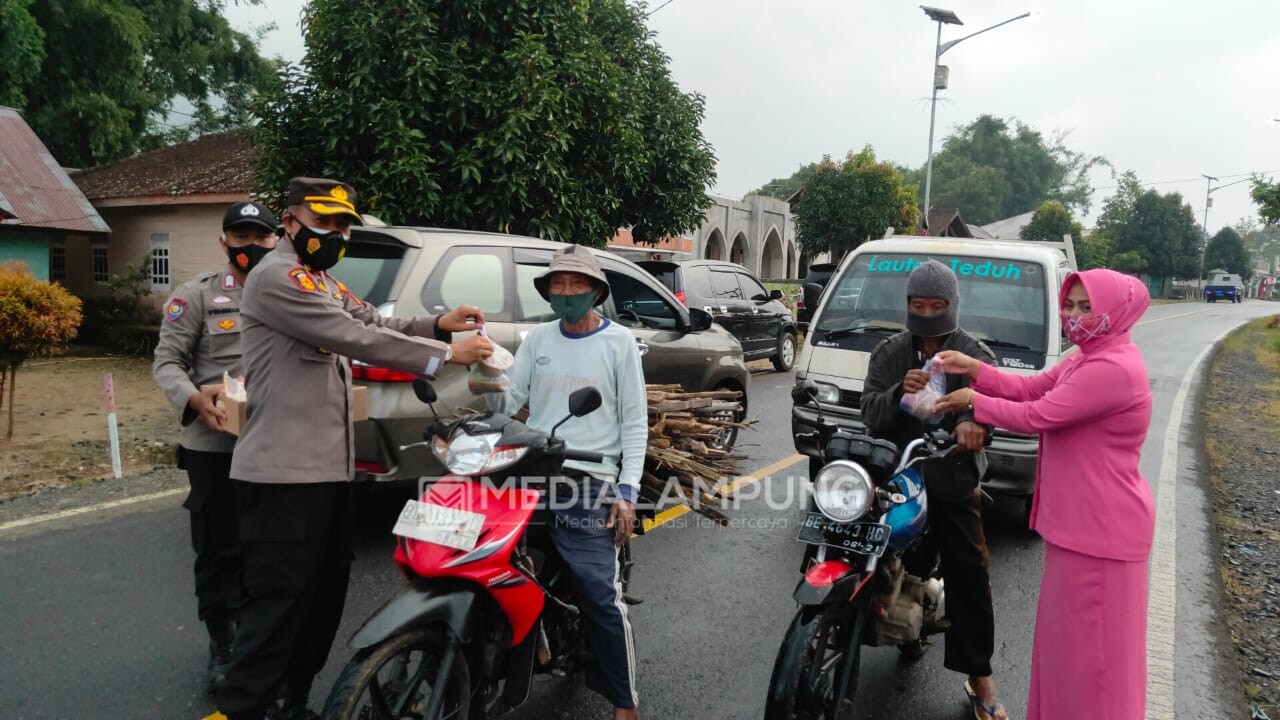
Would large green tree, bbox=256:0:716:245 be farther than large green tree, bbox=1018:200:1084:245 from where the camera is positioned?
No

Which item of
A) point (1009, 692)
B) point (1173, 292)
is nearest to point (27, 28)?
point (1009, 692)

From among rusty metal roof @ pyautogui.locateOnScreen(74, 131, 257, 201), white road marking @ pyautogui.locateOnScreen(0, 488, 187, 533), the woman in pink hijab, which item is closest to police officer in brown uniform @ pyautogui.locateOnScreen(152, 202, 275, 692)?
white road marking @ pyautogui.locateOnScreen(0, 488, 187, 533)

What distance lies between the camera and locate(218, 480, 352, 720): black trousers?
8.37 feet

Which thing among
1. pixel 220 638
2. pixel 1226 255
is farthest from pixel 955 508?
pixel 1226 255

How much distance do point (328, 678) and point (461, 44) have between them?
271 inches

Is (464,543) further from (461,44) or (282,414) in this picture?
(461,44)

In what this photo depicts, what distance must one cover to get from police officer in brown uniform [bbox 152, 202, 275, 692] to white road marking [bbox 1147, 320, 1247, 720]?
383 cm

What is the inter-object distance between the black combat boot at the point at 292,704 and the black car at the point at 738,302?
8.52m

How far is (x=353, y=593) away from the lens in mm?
4266

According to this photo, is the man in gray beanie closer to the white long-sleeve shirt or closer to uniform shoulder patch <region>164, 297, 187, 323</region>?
the white long-sleeve shirt

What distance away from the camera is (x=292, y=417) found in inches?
103

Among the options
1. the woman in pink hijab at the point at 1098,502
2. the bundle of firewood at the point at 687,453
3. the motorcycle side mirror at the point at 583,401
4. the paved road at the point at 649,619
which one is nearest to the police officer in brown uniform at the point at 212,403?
the paved road at the point at 649,619

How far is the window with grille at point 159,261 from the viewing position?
16688 mm

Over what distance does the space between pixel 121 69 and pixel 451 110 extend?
15.1 metres
